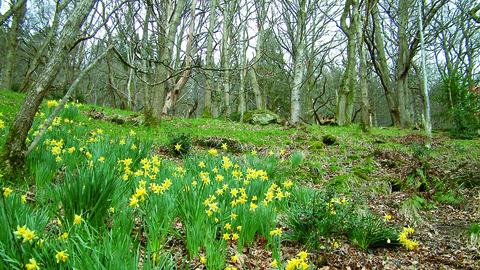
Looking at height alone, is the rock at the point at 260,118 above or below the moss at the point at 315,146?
above

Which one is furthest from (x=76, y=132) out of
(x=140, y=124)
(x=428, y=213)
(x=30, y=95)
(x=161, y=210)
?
(x=428, y=213)

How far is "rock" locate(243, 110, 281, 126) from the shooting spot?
1223 centimetres

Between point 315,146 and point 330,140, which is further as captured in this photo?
point 330,140

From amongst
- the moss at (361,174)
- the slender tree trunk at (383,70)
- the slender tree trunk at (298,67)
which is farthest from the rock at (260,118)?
the moss at (361,174)

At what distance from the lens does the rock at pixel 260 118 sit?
12.2 m

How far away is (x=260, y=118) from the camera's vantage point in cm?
1243

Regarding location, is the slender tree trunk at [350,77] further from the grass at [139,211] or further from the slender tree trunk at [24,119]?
the slender tree trunk at [24,119]

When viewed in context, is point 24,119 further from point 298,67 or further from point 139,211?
point 298,67

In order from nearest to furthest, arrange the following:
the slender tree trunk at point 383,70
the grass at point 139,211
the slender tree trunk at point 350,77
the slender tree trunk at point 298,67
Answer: the grass at point 139,211 → the slender tree trunk at point 350,77 → the slender tree trunk at point 298,67 → the slender tree trunk at point 383,70

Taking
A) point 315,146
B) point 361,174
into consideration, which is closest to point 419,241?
point 361,174

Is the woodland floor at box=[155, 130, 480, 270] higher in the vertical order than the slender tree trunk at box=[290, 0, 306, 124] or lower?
lower

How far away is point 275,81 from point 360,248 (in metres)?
21.7

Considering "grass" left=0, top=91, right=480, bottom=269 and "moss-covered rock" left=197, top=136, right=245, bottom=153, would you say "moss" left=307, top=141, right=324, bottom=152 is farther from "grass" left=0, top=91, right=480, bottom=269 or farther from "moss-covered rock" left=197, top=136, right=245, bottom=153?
"grass" left=0, top=91, right=480, bottom=269

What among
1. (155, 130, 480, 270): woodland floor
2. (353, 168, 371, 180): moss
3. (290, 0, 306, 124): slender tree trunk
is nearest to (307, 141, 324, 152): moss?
(353, 168, 371, 180): moss
